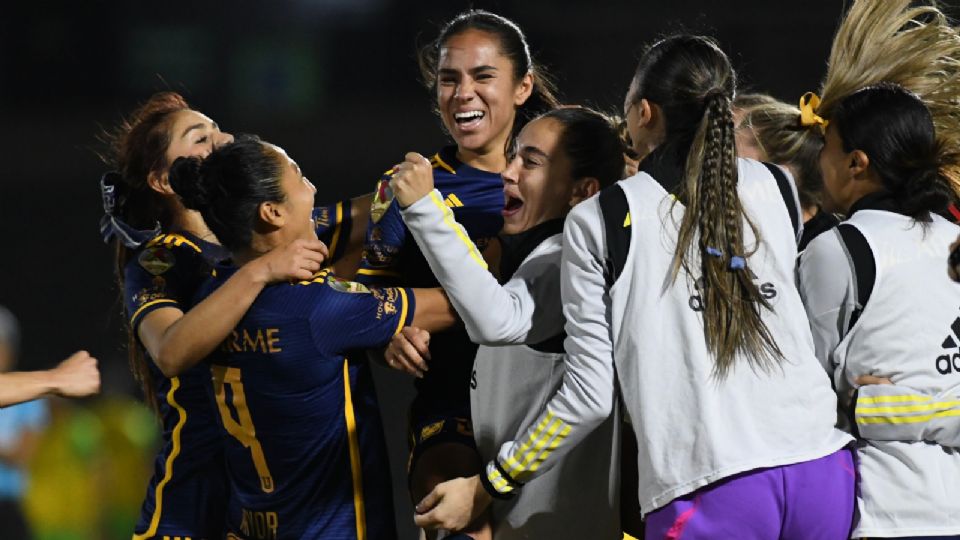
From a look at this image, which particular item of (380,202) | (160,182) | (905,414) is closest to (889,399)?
(905,414)

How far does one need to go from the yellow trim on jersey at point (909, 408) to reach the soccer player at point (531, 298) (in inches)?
17.2

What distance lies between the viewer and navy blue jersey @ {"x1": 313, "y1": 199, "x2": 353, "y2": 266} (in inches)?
132

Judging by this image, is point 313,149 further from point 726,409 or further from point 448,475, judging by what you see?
point 726,409

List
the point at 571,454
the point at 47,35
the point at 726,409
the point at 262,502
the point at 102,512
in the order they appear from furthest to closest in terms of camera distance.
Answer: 1. the point at 47,35
2. the point at 102,512
3. the point at 262,502
4. the point at 571,454
5. the point at 726,409

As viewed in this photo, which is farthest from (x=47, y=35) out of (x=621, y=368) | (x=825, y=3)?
(x=621, y=368)

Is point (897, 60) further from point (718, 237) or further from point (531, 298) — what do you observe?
point (531, 298)

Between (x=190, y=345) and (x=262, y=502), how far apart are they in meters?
0.35

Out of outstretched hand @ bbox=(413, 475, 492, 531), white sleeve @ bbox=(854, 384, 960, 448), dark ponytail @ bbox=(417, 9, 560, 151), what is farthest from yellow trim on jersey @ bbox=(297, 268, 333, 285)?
white sleeve @ bbox=(854, 384, 960, 448)

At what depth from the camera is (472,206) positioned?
316 centimetres

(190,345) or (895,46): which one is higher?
(895,46)

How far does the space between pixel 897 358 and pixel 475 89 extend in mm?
1237

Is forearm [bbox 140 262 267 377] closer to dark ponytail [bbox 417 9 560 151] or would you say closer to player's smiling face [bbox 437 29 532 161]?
player's smiling face [bbox 437 29 532 161]

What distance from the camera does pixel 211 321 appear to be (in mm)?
2602

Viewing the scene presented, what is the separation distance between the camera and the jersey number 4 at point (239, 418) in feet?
8.81
